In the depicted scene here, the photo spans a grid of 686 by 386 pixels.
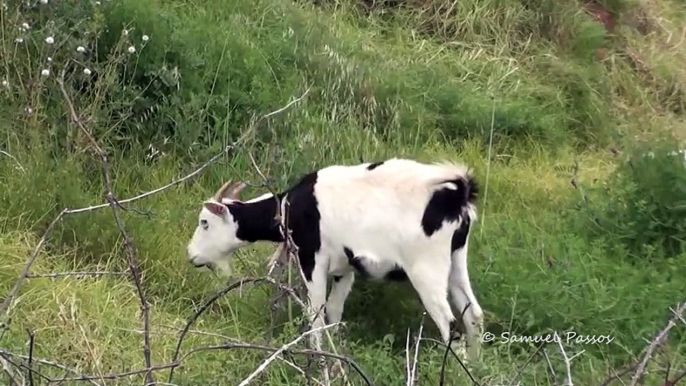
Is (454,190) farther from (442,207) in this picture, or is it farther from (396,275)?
(396,275)

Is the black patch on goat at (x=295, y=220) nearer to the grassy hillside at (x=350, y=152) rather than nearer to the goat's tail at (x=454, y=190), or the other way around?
the grassy hillside at (x=350, y=152)

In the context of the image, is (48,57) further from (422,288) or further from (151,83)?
(422,288)

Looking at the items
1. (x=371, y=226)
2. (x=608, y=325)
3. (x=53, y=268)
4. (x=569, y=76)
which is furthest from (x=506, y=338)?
(x=569, y=76)

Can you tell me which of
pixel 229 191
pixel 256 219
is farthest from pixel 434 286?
pixel 229 191

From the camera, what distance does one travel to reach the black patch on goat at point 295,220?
4.55 meters

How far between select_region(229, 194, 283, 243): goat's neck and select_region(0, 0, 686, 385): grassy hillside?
0.32 meters

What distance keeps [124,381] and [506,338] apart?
1569mm

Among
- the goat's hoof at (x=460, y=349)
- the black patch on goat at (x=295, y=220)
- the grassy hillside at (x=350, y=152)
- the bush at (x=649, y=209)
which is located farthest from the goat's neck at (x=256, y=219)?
→ the bush at (x=649, y=209)

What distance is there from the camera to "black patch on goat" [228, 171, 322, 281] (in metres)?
4.55

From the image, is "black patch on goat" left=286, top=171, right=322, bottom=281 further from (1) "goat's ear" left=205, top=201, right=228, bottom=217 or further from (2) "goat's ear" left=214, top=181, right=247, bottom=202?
(2) "goat's ear" left=214, top=181, right=247, bottom=202

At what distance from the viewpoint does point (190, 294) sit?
516cm

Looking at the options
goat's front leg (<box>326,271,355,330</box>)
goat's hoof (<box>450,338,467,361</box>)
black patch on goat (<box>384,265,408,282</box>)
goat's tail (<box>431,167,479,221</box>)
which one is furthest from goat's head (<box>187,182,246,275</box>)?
goat's hoof (<box>450,338,467,361</box>)

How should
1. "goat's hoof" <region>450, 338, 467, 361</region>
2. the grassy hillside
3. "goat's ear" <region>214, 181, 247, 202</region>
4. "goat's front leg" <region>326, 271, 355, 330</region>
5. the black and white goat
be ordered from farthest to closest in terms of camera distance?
"goat's ear" <region>214, 181, 247, 202</region>, "goat's front leg" <region>326, 271, 355, 330</region>, the grassy hillside, the black and white goat, "goat's hoof" <region>450, 338, 467, 361</region>

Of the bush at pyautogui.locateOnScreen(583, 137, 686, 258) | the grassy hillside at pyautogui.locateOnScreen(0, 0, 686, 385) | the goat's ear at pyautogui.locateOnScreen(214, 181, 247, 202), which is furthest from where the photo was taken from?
the bush at pyautogui.locateOnScreen(583, 137, 686, 258)
